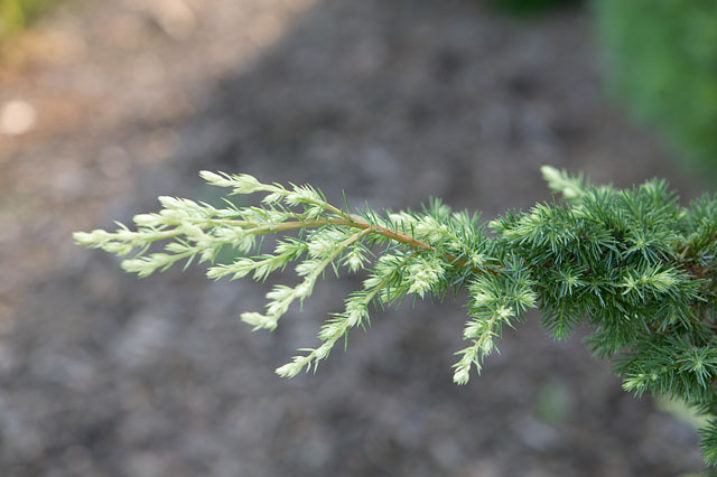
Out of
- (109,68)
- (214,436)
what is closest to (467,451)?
(214,436)

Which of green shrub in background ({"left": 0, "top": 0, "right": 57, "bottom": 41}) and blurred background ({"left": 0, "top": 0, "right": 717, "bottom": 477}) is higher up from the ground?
green shrub in background ({"left": 0, "top": 0, "right": 57, "bottom": 41})

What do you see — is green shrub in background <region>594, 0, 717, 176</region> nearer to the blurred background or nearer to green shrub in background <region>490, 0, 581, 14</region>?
the blurred background

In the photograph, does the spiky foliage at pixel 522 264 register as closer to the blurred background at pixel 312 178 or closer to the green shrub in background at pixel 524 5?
the blurred background at pixel 312 178

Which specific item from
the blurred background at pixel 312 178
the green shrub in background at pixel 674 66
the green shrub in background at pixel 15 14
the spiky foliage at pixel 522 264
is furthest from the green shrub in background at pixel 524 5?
the spiky foliage at pixel 522 264

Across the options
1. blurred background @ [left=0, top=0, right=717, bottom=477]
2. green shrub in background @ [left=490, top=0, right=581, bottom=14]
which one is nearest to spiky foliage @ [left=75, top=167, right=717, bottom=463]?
blurred background @ [left=0, top=0, right=717, bottom=477]

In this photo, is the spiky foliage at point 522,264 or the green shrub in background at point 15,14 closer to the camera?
the spiky foliage at point 522,264

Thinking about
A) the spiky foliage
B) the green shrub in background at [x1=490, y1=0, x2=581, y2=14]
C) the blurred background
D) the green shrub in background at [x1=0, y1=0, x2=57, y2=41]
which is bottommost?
the spiky foliage

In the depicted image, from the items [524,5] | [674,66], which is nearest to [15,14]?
[524,5]
